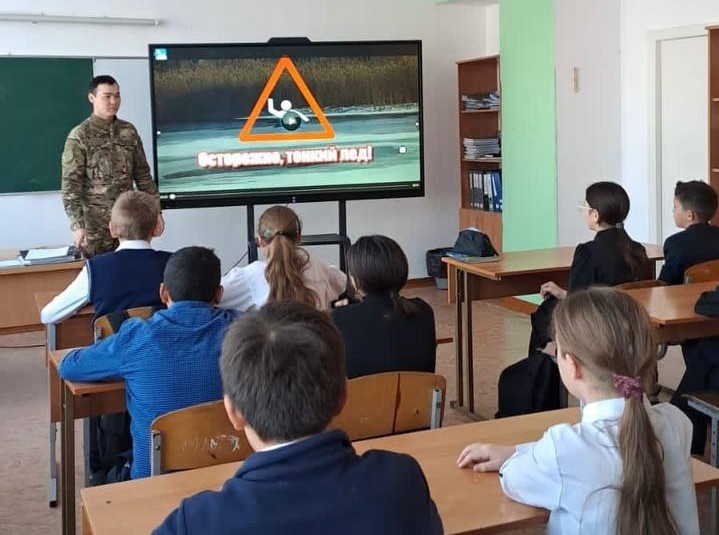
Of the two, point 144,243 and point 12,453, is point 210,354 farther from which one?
point 12,453

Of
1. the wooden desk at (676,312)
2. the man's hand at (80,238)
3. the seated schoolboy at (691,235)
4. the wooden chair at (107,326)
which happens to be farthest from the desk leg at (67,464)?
the seated schoolboy at (691,235)

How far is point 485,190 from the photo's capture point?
25.2ft

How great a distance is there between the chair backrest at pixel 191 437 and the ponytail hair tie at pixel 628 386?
2.88 feet

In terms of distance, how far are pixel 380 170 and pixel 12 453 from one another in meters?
3.47

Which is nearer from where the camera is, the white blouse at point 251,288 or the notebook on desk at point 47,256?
the white blouse at point 251,288

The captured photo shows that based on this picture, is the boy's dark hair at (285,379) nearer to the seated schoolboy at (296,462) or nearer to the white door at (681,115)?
the seated schoolboy at (296,462)

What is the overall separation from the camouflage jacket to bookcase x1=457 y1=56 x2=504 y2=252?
124 inches

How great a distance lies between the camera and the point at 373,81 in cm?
670

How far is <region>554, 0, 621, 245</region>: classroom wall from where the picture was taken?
21.0 feet

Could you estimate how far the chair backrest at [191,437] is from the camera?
6.93 ft

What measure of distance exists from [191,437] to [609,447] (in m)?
0.93

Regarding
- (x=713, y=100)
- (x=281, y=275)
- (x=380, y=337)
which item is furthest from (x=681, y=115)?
(x=380, y=337)

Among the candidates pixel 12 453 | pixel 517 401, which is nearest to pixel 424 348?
pixel 517 401

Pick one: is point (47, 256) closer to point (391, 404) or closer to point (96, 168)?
point (96, 168)
